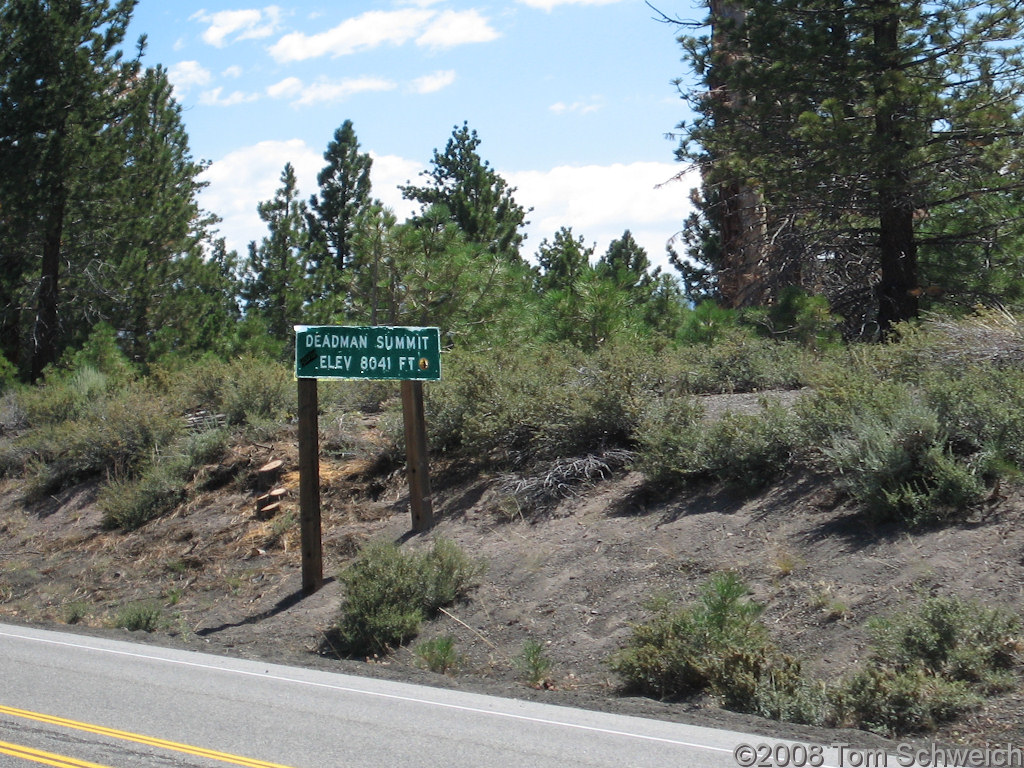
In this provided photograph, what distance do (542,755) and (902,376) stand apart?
6.53 metres

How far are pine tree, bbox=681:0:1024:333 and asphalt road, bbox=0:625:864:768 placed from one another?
31.9ft

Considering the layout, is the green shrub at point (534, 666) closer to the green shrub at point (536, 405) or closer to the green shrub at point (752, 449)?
the green shrub at point (752, 449)

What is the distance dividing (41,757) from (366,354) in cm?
654

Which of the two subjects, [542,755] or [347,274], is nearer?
[542,755]

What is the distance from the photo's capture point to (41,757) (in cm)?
614

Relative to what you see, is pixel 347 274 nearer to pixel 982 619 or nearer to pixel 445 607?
pixel 445 607

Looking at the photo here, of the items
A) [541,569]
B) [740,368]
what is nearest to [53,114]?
[740,368]

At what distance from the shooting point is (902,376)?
11.1m

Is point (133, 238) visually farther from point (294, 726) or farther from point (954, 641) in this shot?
point (954, 641)

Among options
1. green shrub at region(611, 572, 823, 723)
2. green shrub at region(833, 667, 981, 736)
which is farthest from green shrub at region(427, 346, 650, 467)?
green shrub at region(833, 667, 981, 736)

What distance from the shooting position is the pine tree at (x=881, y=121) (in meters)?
14.3

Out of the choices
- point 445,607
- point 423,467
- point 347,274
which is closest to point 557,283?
point 347,274

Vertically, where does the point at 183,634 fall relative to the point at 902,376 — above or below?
below

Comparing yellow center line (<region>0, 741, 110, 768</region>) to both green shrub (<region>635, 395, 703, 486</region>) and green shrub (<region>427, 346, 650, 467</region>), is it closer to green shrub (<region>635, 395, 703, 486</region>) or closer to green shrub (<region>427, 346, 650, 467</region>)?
green shrub (<region>635, 395, 703, 486</region>)
